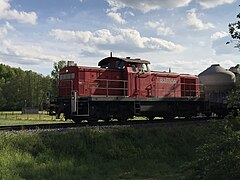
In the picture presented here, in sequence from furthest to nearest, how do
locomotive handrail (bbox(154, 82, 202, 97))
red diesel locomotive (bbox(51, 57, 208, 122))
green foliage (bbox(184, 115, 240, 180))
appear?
1. locomotive handrail (bbox(154, 82, 202, 97))
2. red diesel locomotive (bbox(51, 57, 208, 122))
3. green foliage (bbox(184, 115, 240, 180))

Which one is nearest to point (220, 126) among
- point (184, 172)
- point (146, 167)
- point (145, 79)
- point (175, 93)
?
point (184, 172)

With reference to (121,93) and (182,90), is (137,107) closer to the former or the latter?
(121,93)

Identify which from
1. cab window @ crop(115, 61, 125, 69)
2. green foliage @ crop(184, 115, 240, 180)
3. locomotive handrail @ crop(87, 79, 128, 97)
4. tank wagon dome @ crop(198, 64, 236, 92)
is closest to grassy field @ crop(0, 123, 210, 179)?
green foliage @ crop(184, 115, 240, 180)

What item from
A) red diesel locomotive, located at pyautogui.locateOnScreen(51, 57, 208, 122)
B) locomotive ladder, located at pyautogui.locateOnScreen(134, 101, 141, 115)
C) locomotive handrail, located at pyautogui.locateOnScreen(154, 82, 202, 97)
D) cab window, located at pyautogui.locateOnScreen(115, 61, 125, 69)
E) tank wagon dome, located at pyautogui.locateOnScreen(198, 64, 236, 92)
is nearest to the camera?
red diesel locomotive, located at pyautogui.locateOnScreen(51, 57, 208, 122)

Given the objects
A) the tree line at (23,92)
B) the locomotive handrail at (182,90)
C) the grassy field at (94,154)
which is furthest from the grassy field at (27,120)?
the tree line at (23,92)

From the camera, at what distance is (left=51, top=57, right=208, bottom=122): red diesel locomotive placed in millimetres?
19562

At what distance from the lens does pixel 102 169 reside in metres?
14.1

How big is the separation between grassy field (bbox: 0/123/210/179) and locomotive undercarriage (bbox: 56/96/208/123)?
2.89 m

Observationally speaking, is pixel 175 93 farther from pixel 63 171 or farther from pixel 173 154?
pixel 63 171

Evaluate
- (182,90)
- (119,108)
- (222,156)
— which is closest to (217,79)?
(182,90)

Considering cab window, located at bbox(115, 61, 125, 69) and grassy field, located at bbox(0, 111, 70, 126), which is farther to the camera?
grassy field, located at bbox(0, 111, 70, 126)

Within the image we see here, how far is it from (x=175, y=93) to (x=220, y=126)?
12780 mm

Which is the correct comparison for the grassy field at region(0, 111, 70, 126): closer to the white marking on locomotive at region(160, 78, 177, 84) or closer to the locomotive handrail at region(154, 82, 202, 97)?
the locomotive handrail at region(154, 82, 202, 97)

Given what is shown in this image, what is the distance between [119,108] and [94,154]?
6.08 m
